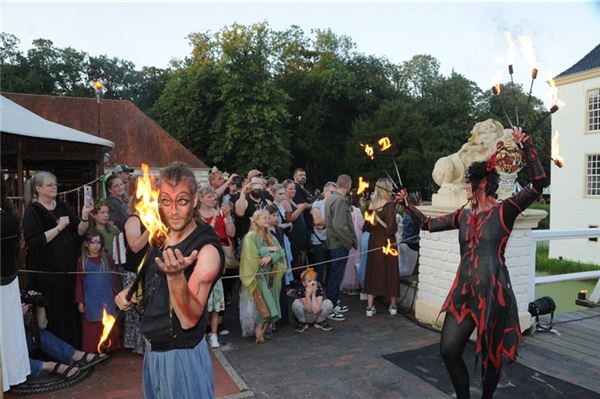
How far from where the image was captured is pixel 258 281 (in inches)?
231

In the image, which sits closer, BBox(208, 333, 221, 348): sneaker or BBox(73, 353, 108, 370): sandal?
BBox(73, 353, 108, 370): sandal

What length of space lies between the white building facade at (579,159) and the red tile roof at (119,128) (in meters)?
21.3

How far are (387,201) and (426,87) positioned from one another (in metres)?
46.8

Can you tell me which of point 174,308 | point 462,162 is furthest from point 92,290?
point 462,162

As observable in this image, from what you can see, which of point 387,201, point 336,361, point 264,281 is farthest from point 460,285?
point 387,201

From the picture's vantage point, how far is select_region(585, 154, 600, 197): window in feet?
75.8

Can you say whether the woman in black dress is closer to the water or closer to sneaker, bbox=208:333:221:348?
sneaker, bbox=208:333:221:348

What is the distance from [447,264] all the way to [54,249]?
4.72 m

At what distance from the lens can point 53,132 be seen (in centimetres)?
638

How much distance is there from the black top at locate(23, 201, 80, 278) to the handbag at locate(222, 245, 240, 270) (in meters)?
1.81

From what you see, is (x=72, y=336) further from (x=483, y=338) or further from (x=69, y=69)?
(x=69, y=69)

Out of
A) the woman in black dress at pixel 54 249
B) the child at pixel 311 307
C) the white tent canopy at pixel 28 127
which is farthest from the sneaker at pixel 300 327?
the white tent canopy at pixel 28 127

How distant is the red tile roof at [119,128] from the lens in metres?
30.0

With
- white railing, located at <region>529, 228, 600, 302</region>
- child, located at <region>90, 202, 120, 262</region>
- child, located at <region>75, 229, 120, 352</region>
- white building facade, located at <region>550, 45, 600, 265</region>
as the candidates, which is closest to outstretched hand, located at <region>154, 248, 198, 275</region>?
child, located at <region>75, 229, 120, 352</region>
